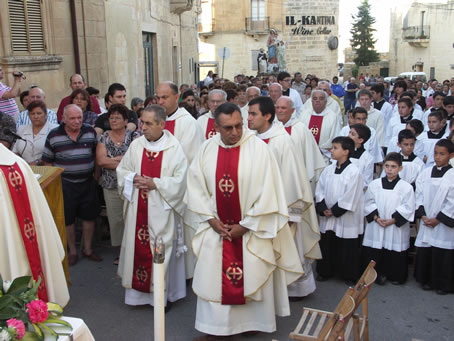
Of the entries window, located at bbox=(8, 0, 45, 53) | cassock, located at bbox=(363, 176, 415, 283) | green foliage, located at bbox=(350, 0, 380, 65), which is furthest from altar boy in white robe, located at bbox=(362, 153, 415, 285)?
green foliage, located at bbox=(350, 0, 380, 65)

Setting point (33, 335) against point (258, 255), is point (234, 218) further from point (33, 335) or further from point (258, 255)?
point (33, 335)

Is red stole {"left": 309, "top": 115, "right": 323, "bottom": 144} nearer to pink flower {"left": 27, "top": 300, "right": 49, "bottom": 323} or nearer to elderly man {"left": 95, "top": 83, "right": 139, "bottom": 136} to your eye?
elderly man {"left": 95, "top": 83, "right": 139, "bottom": 136}

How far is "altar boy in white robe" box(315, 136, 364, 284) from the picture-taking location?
17.8 ft

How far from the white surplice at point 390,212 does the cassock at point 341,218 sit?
12 centimetres

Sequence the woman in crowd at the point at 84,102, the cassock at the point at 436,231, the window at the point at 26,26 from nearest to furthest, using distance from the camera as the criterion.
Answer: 1. the cassock at the point at 436,231
2. the woman in crowd at the point at 84,102
3. the window at the point at 26,26

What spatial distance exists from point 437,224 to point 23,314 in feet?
13.4

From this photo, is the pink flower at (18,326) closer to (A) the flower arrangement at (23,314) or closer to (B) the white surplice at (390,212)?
(A) the flower arrangement at (23,314)

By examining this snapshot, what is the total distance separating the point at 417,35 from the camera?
38750mm

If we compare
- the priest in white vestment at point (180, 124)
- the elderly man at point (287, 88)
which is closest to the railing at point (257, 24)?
the elderly man at point (287, 88)

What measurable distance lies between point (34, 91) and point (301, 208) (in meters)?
3.83

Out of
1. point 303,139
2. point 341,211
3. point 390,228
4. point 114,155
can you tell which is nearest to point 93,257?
point 114,155

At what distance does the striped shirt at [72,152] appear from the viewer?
574 centimetres

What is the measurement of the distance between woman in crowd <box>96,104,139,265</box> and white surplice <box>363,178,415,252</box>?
2728 millimetres

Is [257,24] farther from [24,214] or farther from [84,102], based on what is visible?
[24,214]
